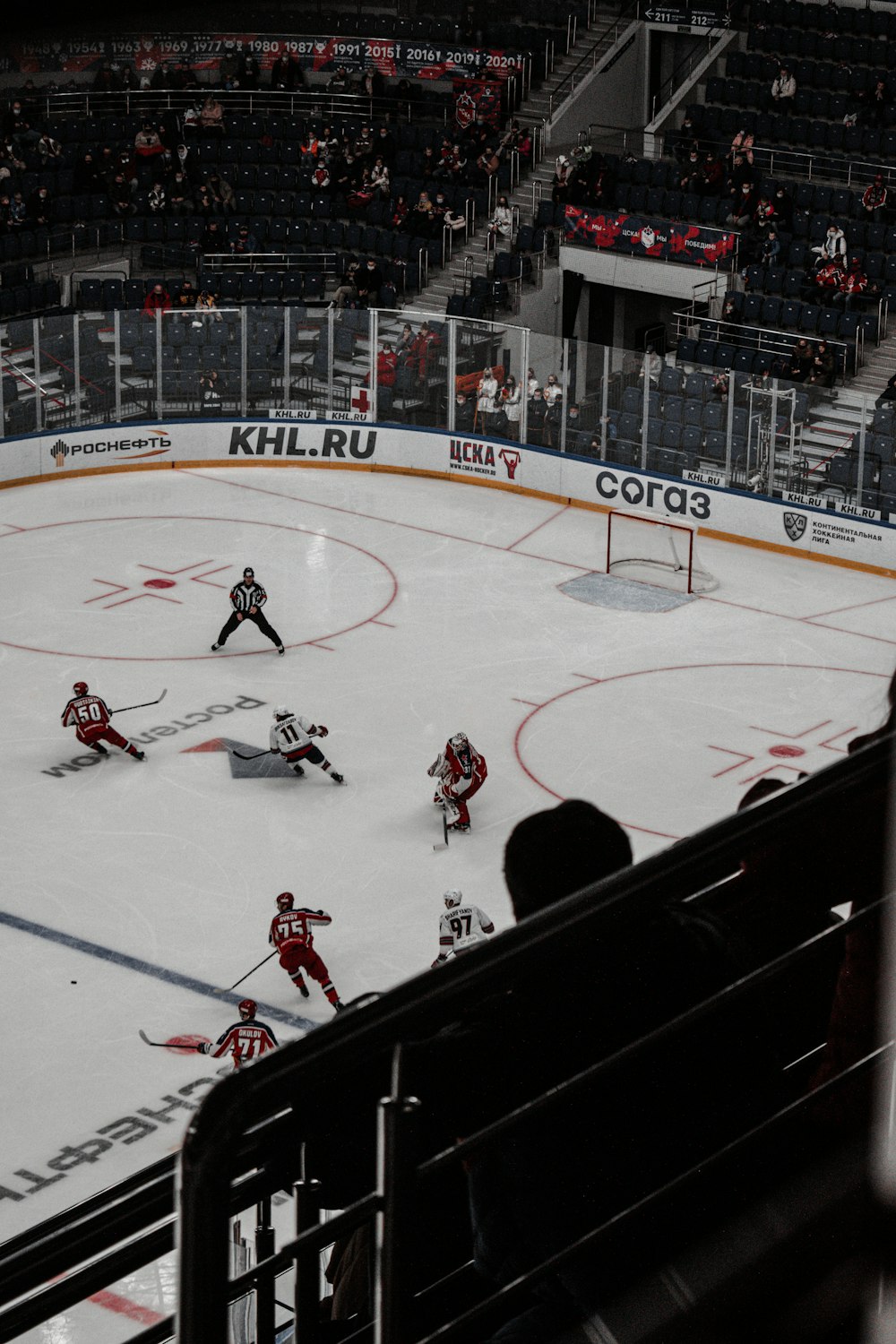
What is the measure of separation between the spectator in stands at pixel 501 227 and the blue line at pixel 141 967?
Answer: 1980cm

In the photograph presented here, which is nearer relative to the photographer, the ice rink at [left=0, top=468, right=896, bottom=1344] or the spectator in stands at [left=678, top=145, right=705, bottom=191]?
the ice rink at [left=0, top=468, right=896, bottom=1344]

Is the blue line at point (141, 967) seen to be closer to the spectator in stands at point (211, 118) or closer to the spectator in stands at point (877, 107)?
the spectator in stands at point (877, 107)

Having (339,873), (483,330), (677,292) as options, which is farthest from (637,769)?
(677,292)

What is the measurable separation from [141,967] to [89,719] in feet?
12.7

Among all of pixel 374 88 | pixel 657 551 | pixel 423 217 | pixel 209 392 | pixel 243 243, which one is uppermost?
pixel 374 88

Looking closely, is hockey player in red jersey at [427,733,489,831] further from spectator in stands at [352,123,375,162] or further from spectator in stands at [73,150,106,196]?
spectator in stands at [352,123,375,162]

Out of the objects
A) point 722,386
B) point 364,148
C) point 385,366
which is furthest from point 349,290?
point 722,386

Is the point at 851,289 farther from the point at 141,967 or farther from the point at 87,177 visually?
the point at 141,967

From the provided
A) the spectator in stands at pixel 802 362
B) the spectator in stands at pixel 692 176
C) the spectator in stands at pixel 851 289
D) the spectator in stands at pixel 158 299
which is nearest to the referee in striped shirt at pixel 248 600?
the spectator in stands at pixel 802 362

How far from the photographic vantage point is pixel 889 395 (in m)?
23.8

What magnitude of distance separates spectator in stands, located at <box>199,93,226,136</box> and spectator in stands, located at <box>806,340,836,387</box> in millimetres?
13109

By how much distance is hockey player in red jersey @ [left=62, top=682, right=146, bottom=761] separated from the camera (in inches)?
673

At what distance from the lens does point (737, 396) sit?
23.7 meters

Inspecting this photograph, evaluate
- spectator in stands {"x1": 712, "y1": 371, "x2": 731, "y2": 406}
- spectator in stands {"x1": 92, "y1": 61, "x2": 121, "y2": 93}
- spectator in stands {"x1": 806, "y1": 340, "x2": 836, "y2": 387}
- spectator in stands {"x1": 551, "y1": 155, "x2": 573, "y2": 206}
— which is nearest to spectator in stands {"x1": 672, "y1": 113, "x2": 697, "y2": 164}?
spectator in stands {"x1": 551, "y1": 155, "x2": 573, "y2": 206}
